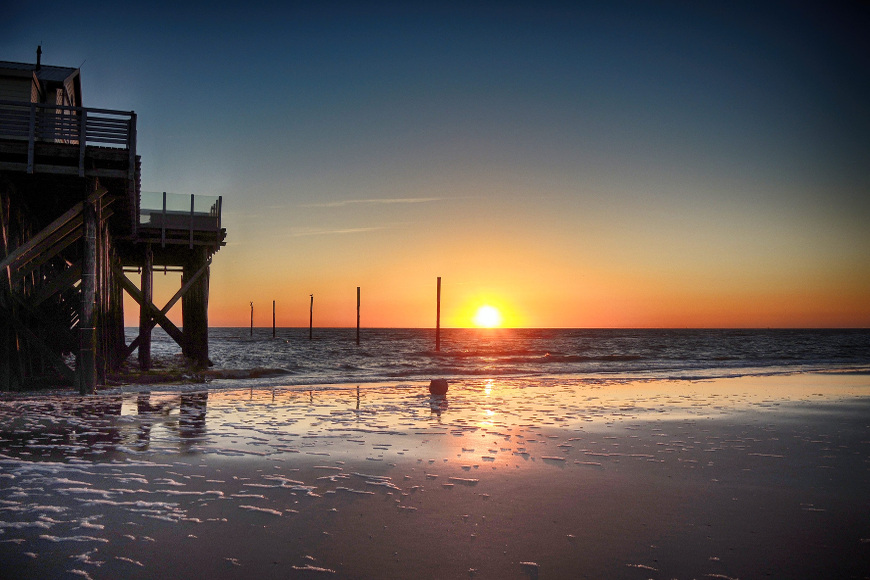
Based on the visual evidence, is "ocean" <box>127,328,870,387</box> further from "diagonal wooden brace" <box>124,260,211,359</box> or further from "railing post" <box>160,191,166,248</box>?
"railing post" <box>160,191,166,248</box>

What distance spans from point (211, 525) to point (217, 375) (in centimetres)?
1890

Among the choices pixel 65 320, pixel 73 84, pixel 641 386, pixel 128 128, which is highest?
pixel 73 84

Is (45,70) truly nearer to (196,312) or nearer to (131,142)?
(131,142)

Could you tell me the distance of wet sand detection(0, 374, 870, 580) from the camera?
452 centimetres

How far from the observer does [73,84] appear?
2231cm

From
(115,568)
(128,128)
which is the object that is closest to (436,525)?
(115,568)

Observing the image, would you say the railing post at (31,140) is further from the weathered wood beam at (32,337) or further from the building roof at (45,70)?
the building roof at (45,70)

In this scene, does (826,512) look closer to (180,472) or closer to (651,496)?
(651,496)

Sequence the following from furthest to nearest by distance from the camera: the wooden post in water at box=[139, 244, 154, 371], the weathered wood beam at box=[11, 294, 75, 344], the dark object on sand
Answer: the wooden post in water at box=[139, 244, 154, 371] < the dark object on sand < the weathered wood beam at box=[11, 294, 75, 344]

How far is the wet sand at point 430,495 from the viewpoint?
452 cm

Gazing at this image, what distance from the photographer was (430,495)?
6.30m

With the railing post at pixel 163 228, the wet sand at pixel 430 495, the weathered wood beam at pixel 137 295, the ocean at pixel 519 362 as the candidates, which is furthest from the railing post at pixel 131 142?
the weathered wood beam at pixel 137 295

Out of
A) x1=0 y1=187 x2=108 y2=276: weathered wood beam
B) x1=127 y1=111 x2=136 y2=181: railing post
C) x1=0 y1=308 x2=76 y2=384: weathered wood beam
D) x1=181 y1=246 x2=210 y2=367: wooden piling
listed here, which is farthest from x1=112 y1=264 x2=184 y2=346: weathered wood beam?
x1=127 y1=111 x2=136 y2=181: railing post

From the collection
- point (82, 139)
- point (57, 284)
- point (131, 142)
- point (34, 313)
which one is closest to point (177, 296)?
point (34, 313)
